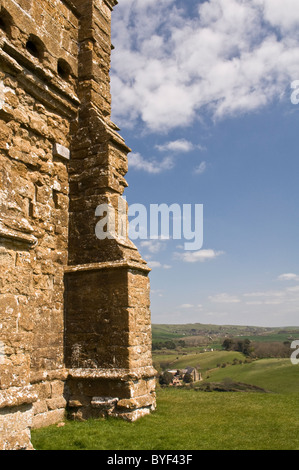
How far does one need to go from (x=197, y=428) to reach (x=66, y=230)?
3.97 metres

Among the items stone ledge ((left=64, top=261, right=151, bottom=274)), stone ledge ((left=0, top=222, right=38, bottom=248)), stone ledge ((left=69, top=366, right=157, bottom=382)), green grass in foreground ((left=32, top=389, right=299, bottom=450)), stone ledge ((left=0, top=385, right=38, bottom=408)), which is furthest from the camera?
stone ledge ((left=64, top=261, right=151, bottom=274))

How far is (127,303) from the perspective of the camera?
621 centimetres

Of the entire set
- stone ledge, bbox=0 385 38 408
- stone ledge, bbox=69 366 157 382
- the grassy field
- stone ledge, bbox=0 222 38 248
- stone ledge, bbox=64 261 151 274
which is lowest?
the grassy field

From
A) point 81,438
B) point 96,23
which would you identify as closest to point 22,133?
point 96,23

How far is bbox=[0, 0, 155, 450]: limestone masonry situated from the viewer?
5742 mm

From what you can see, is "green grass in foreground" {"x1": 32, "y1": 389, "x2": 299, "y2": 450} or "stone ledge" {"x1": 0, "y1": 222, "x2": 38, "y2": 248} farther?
"green grass in foreground" {"x1": 32, "y1": 389, "x2": 299, "y2": 450}

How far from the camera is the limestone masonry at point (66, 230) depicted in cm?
574

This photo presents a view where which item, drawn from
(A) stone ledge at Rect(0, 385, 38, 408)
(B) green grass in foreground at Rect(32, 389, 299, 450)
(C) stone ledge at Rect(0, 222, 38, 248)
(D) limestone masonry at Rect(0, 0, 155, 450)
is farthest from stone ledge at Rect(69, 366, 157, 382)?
(C) stone ledge at Rect(0, 222, 38, 248)

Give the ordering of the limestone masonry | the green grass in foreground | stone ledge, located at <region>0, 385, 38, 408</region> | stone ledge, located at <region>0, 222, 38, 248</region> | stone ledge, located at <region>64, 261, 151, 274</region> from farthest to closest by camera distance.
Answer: stone ledge, located at <region>64, 261, 151, 274</region> → the limestone masonry → the green grass in foreground → stone ledge, located at <region>0, 222, 38, 248</region> → stone ledge, located at <region>0, 385, 38, 408</region>

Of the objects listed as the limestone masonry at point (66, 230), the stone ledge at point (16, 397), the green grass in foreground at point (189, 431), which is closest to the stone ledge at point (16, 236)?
the limestone masonry at point (66, 230)

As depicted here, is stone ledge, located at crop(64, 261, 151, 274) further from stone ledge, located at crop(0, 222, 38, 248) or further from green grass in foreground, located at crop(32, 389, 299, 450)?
green grass in foreground, located at crop(32, 389, 299, 450)

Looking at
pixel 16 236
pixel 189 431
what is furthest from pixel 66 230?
pixel 189 431

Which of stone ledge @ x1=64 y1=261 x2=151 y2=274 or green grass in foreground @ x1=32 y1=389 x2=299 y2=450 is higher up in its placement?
stone ledge @ x1=64 y1=261 x2=151 y2=274

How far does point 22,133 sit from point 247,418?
605 centimetres
